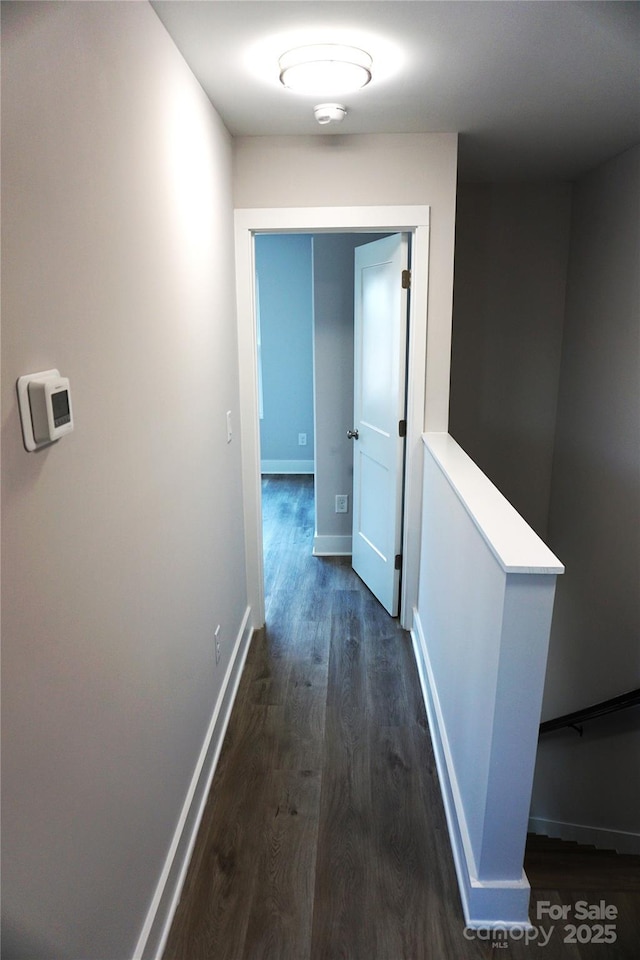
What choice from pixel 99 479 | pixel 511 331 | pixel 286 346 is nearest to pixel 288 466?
pixel 286 346

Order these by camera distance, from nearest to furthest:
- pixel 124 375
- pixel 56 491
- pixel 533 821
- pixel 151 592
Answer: pixel 56 491 → pixel 124 375 → pixel 151 592 → pixel 533 821

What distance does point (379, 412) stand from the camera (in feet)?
11.3

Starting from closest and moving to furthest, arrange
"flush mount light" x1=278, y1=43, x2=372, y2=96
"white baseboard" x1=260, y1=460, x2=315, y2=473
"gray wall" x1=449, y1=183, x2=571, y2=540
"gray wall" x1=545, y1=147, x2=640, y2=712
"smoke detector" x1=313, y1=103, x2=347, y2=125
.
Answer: "flush mount light" x1=278, y1=43, x2=372, y2=96
"smoke detector" x1=313, y1=103, x2=347, y2=125
"gray wall" x1=545, y1=147, x2=640, y2=712
"gray wall" x1=449, y1=183, x2=571, y2=540
"white baseboard" x1=260, y1=460, x2=315, y2=473

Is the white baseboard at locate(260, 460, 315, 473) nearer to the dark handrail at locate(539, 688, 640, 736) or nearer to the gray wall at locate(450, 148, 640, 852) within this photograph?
the gray wall at locate(450, 148, 640, 852)

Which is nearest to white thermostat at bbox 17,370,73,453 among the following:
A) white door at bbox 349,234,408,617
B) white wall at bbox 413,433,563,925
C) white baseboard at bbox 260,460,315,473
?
white wall at bbox 413,433,563,925

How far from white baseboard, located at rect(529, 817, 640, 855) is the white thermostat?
3304 mm

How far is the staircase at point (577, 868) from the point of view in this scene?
189cm

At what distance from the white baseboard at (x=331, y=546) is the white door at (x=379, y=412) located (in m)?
0.34

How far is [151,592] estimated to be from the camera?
162 cm

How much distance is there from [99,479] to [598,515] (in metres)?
2.87

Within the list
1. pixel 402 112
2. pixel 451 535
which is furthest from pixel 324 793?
pixel 402 112

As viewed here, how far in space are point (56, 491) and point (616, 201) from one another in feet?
10.7

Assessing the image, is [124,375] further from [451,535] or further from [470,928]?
[470,928]

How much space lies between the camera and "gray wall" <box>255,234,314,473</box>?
6.04 metres
